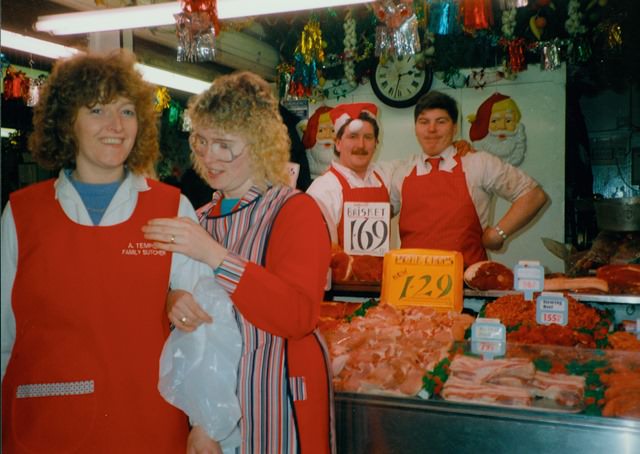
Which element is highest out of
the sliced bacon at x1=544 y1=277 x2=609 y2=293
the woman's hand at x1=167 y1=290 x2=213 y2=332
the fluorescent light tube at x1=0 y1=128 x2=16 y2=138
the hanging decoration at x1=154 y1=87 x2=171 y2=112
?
the hanging decoration at x1=154 y1=87 x2=171 y2=112

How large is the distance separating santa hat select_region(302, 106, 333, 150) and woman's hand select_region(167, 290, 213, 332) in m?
4.97

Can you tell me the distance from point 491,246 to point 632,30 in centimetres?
215

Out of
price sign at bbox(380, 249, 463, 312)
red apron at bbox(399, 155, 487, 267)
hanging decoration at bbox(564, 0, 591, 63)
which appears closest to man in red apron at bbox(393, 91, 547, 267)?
red apron at bbox(399, 155, 487, 267)

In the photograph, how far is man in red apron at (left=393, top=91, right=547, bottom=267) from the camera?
19.5ft

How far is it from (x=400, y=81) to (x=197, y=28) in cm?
377

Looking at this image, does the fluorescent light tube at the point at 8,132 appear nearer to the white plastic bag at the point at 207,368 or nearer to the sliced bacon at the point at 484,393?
the white plastic bag at the point at 207,368

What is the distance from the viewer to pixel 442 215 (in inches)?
237

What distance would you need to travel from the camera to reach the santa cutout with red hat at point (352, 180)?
6.03 meters

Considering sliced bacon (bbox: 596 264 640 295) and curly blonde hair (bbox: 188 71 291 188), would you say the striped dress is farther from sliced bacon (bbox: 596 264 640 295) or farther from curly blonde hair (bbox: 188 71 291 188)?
sliced bacon (bbox: 596 264 640 295)

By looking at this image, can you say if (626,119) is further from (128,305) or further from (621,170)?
(128,305)

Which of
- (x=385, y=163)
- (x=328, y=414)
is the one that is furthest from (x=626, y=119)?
(x=328, y=414)

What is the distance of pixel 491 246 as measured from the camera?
5.84 metres

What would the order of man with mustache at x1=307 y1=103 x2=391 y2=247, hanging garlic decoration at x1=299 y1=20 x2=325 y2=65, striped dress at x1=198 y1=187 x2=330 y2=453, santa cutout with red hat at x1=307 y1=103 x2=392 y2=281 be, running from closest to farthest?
striped dress at x1=198 y1=187 x2=330 y2=453
hanging garlic decoration at x1=299 y1=20 x2=325 y2=65
santa cutout with red hat at x1=307 y1=103 x2=392 y2=281
man with mustache at x1=307 y1=103 x2=391 y2=247

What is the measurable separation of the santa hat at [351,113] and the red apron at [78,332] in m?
4.54
